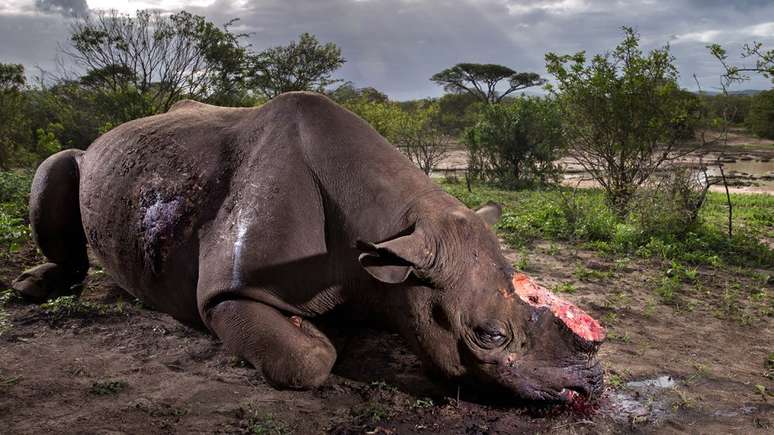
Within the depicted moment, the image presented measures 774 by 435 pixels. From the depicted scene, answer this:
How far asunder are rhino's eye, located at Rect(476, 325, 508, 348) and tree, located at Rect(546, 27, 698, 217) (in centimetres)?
856

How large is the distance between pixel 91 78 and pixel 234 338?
17483 mm

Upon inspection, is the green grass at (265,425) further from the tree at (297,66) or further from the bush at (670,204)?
the tree at (297,66)

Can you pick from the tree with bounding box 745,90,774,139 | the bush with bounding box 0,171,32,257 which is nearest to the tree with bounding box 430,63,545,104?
the tree with bounding box 745,90,774,139

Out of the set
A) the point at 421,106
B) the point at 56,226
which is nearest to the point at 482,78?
the point at 421,106

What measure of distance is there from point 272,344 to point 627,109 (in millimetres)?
10369

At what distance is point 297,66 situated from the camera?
2303cm

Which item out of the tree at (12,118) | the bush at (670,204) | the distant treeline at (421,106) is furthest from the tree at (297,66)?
the bush at (670,204)

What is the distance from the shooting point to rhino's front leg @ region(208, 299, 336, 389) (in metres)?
3.82

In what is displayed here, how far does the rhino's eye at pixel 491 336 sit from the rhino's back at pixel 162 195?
2057 millimetres

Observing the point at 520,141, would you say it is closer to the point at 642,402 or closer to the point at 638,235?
the point at 638,235

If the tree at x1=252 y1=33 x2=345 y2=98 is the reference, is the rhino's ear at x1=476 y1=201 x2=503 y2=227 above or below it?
below

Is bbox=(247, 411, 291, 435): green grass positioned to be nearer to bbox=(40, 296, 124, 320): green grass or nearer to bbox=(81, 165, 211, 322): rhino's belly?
bbox=(81, 165, 211, 322): rhino's belly

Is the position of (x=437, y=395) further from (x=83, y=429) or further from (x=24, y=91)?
(x=24, y=91)

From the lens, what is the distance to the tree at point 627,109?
11734mm
